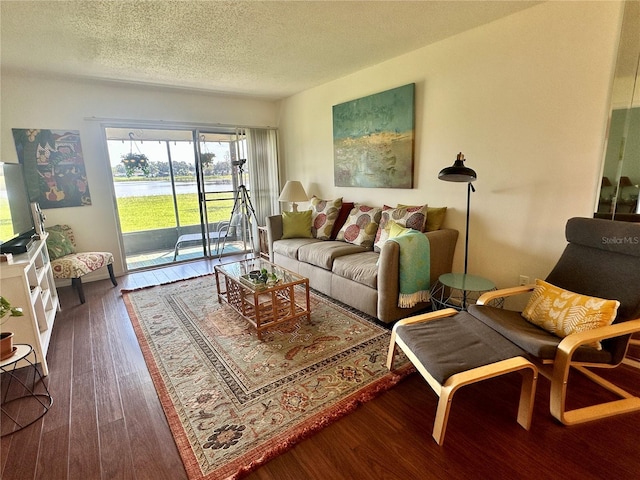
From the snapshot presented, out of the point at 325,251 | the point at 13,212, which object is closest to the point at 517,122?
the point at 325,251

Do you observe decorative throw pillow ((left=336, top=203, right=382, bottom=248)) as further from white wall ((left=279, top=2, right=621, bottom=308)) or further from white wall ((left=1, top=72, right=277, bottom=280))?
white wall ((left=1, top=72, right=277, bottom=280))

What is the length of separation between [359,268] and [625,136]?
2.01m

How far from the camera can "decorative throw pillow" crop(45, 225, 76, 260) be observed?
3463 mm

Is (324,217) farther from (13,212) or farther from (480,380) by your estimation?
(13,212)

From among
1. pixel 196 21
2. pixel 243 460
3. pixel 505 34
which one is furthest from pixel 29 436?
pixel 505 34

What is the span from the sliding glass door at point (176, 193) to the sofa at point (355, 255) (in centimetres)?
144

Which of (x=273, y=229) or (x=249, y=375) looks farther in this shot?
(x=273, y=229)

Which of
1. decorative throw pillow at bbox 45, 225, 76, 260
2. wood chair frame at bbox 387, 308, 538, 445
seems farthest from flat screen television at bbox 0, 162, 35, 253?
wood chair frame at bbox 387, 308, 538, 445

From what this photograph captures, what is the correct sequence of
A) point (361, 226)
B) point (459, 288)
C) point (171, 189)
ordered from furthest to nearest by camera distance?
point (171, 189) < point (361, 226) < point (459, 288)

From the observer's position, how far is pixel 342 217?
Answer: 391 centimetres

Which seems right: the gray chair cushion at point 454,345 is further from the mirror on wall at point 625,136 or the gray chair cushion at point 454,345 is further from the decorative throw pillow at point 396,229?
the mirror on wall at point 625,136

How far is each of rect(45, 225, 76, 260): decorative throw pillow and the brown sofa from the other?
2470mm

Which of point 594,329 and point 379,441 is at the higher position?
point 594,329

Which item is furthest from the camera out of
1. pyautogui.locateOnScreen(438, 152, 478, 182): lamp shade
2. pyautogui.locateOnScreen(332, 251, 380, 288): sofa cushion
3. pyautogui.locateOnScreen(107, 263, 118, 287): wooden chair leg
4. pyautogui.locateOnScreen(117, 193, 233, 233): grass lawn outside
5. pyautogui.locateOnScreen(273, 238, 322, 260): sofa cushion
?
pyautogui.locateOnScreen(117, 193, 233, 233): grass lawn outside
